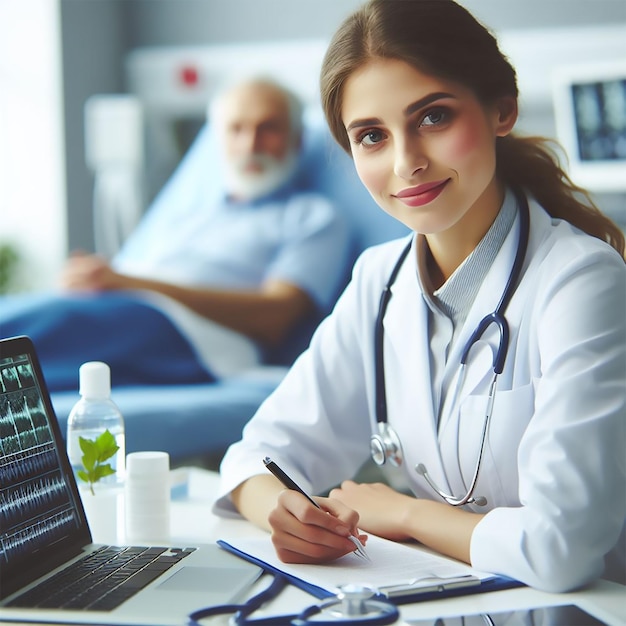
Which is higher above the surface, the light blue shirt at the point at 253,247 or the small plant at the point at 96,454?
the light blue shirt at the point at 253,247

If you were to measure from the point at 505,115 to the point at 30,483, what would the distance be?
687mm

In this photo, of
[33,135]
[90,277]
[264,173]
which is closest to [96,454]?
[90,277]

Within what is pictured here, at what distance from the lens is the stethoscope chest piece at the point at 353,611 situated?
0.69m

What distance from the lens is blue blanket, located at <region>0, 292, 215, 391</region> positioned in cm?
217

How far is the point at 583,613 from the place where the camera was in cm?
76

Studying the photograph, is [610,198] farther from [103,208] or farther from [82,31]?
[82,31]

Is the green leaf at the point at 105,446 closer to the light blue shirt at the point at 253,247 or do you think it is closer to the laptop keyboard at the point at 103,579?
the laptop keyboard at the point at 103,579

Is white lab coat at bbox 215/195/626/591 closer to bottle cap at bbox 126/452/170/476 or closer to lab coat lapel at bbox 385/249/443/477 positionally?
lab coat lapel at bbox 385/249/443/477

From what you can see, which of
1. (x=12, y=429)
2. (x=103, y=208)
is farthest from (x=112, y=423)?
(x=103, y=208)

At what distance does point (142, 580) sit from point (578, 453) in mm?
419

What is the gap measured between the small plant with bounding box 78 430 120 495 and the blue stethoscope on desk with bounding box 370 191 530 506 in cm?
33

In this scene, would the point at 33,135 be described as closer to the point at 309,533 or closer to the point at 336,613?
the point at 309,533

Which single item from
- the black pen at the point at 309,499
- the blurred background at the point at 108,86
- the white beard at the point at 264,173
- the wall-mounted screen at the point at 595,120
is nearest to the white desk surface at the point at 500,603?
the black pen at the point at 309,499

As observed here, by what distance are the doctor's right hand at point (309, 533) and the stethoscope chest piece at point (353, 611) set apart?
16cm
